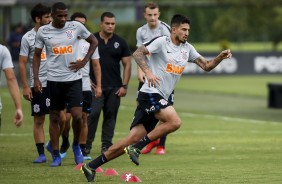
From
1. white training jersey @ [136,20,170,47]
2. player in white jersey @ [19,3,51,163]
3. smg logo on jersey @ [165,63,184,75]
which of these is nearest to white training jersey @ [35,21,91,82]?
player in white jersey @ [19,3,51,163]

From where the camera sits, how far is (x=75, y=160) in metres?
15.2

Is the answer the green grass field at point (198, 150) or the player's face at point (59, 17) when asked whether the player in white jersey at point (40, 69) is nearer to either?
the green grass field at point (198, 150)

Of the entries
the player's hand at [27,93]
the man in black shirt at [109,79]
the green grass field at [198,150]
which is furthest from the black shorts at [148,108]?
the man in black shirt at [109,79]

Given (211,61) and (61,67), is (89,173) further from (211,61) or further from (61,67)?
(61,67)

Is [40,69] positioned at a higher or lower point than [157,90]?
lower

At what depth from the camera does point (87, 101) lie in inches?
→ 655

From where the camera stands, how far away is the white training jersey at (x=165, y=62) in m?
13.5

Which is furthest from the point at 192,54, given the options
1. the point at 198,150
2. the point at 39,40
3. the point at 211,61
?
the point at 198,150

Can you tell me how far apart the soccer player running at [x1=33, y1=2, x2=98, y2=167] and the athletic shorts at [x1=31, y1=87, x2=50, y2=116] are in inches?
31.5

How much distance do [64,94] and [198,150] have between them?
3.45 metres

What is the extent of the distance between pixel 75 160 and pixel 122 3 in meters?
35.2

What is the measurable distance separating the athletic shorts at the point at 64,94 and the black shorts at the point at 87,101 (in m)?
1.50

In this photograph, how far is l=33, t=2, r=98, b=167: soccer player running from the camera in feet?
48.5

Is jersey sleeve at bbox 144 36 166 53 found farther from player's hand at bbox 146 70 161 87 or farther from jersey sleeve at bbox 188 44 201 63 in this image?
jersey sleeve at bbox 188 44 201 63
